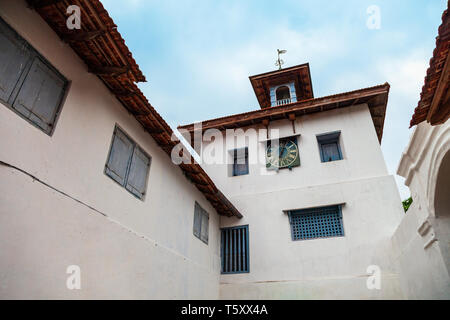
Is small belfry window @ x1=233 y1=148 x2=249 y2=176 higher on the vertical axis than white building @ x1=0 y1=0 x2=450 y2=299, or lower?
higher

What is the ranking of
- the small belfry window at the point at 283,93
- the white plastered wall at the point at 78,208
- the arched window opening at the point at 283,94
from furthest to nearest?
the small belfry window at the point at 283,93 < the arched window opening at the point at 283,94 < the white plastered wall at the point at 78,208

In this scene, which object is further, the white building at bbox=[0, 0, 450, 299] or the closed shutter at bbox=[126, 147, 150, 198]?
the closed shutter at bbox=[126, 147, 150, 198]

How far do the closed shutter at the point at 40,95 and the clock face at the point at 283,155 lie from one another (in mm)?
8183

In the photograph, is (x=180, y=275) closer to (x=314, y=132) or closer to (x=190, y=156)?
(x=190, y=156)

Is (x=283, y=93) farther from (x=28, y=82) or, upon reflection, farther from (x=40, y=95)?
(x=28, y=82)

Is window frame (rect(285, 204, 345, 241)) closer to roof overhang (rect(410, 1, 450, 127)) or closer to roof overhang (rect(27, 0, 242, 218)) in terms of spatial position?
roof overhang (rect(27, 0, 242, 218))

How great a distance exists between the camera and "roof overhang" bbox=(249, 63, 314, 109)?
47.5 ft

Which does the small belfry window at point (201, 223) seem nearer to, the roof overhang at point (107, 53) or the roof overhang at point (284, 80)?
the roof overhang at point (107, 53)

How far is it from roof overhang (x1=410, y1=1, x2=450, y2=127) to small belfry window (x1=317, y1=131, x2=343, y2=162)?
747 centimetres

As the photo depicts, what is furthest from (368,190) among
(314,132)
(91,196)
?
(91,196)

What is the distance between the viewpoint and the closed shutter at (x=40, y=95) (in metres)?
4.19

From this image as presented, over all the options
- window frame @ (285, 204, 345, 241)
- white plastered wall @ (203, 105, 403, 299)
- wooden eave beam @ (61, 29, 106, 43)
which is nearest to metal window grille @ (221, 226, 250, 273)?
white plastered wall @ (203, 105, 403, 299)

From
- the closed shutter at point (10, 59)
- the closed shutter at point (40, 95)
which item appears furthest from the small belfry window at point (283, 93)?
the closed shutter at point (10, 59)

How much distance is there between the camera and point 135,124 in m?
6.71
